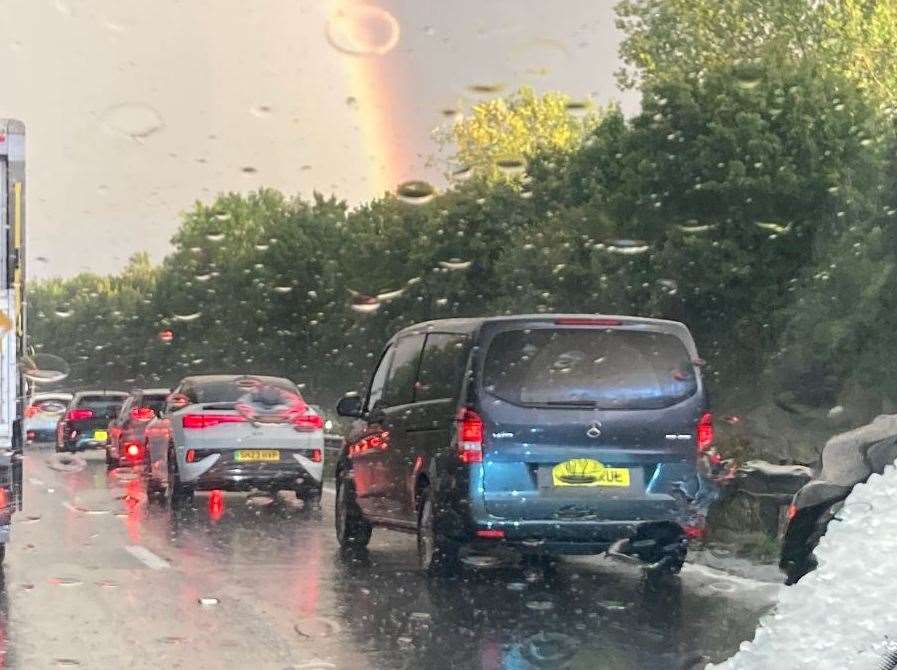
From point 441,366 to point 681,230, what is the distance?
93.2 feet

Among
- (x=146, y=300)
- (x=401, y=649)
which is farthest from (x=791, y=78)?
(x=146, y=300)

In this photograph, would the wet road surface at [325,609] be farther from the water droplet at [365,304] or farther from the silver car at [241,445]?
the water droplet at [365,304]

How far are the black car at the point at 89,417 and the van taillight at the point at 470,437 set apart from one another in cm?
2385

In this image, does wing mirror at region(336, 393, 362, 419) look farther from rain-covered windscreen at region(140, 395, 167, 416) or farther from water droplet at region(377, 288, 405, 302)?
water droplet at region(377, 288, 405, 302)

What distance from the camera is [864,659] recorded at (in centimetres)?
302

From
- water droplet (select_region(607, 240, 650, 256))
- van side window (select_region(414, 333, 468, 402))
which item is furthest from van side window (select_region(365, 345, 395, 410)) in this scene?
water droplet (select_region(607, 240, 650, 256))

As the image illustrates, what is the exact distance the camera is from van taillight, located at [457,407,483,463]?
929 cm

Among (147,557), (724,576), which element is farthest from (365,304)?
(724,576)

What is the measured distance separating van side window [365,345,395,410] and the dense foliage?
20986mm

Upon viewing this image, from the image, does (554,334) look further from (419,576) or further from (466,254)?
(466,254)

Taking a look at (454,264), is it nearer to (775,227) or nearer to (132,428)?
(775,227)

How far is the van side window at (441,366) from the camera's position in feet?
31.8

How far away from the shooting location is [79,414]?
33.2 metres

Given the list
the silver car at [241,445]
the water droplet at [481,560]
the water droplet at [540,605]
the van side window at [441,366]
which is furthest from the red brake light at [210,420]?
the water droplet at [540,605]
